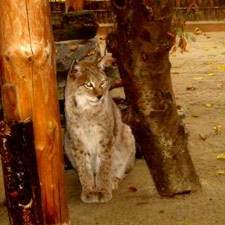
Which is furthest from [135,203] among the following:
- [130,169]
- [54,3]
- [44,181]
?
[54,3]

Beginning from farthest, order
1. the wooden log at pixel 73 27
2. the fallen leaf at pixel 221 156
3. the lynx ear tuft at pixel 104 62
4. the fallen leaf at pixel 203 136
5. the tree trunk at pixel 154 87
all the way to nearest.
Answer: the wooden log at pixel 73 27, the fallen leaf at pixel 203 136, the fallen leaf at pixel 221 156, the lynx ear tuft at pixel 104 62, the tree trunk at pixel 154 87

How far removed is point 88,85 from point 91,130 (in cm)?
35

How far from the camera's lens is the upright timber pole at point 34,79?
11.7 feet

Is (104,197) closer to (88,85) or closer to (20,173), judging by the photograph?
(88,85)

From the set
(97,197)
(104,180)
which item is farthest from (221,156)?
(97,197)

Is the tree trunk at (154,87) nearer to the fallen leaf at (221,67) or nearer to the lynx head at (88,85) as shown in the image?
the lynx head at (88,85)

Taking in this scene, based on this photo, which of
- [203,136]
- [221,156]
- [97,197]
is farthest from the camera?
[203,136]

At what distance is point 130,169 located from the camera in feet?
19.2

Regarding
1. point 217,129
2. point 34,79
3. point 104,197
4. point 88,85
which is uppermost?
point 34,79

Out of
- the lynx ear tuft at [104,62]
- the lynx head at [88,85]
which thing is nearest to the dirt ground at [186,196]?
the lynx head at [88,85]

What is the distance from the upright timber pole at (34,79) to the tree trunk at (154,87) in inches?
45.6

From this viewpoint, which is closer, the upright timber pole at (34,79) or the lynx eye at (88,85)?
the upright timber pole at (34,79)

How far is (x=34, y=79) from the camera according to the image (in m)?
3.63

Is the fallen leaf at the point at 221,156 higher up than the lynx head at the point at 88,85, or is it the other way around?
the lynx head at the point at 88,85
